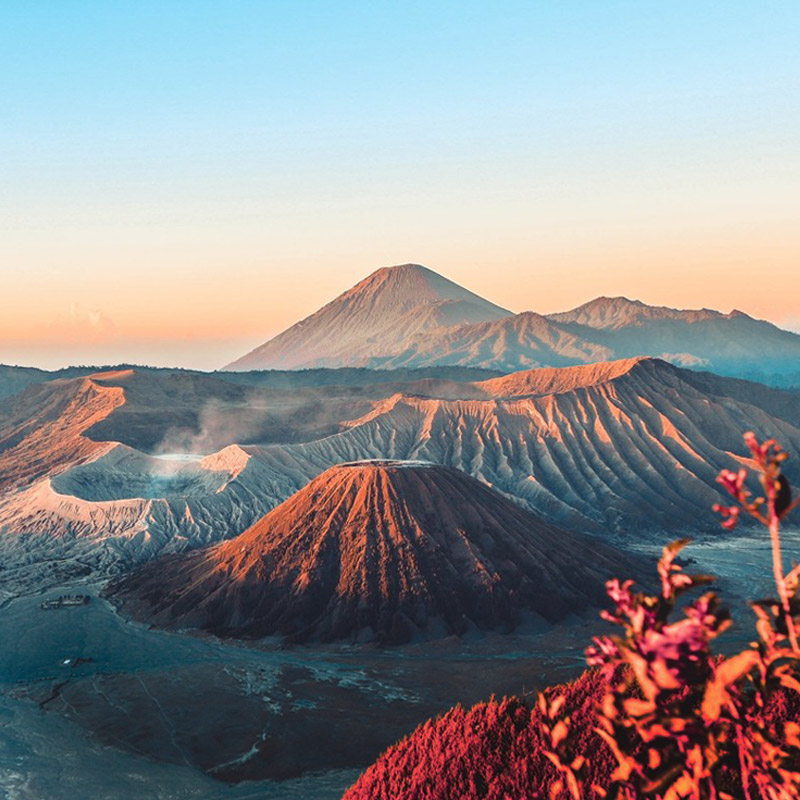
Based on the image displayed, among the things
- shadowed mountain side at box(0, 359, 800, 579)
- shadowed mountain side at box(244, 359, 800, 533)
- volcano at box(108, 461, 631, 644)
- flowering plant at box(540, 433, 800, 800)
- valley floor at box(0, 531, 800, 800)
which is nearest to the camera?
flowering plant at box(540, 433, 800, 800)

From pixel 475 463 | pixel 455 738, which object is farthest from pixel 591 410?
pixel 455 738

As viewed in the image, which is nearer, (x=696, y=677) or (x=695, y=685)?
(x=696, y=677)

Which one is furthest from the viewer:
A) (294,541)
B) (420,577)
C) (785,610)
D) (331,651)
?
(294,541)

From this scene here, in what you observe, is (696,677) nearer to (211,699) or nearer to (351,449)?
(211,699)

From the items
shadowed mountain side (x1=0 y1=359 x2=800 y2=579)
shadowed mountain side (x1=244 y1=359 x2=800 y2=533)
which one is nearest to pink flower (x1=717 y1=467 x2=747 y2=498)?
shadowed mountain side (x1=0 y1=359 x2=800 y2=579)

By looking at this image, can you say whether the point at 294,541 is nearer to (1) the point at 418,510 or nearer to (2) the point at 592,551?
(1) the point at 418,510

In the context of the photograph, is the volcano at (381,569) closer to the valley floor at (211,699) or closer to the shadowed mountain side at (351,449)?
the valley floor at (211,699)

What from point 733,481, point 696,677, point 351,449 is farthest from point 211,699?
point 351,449

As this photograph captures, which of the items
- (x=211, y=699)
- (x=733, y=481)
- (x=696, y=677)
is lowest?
(x=211, y=699)

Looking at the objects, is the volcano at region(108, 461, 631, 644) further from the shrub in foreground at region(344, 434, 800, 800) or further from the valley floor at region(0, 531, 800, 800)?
the shrub in foreground at region(344, 434, 800, 800)
